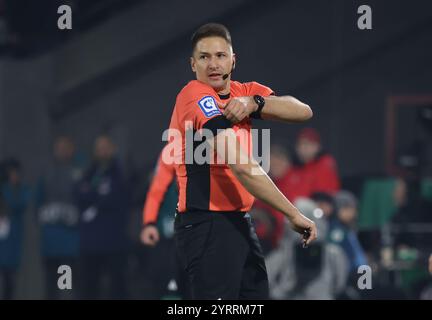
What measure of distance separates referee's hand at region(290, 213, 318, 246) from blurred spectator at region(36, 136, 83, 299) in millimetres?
5580

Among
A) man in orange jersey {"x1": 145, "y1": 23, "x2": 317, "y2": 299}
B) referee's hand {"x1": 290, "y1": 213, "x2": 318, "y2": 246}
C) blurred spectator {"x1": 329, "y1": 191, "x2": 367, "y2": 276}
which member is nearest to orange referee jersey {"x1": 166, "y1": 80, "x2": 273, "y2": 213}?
man in orange jersey {"x1": 145, "y1": 23, "x2": 317, "y2": 299}

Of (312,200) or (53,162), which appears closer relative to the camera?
(312,200)

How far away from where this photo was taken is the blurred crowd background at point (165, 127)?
9.84m

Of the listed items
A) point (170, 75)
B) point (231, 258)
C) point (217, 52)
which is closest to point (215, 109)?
point (217, 52)

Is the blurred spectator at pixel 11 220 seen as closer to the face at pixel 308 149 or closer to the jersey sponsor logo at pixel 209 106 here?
the face at pixel 308 149

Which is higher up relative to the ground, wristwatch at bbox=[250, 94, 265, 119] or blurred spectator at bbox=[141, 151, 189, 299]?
wristwatch at bbox=[250, 94, 265, 119]

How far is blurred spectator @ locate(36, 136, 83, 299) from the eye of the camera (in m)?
10.4

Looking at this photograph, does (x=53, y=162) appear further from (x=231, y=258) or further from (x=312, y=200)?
(x=231, y=258)

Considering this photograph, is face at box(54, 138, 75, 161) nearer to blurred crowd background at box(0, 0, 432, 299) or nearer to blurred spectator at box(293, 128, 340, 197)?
blurred crowd background at box(0, 0, 432, 299)

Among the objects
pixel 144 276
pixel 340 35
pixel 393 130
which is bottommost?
pixel 144 276

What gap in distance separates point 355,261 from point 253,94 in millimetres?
4146

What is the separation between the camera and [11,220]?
10320 millimetres

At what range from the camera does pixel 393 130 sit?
1263 cm

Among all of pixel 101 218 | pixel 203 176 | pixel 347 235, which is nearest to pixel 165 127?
pixel 101 218
